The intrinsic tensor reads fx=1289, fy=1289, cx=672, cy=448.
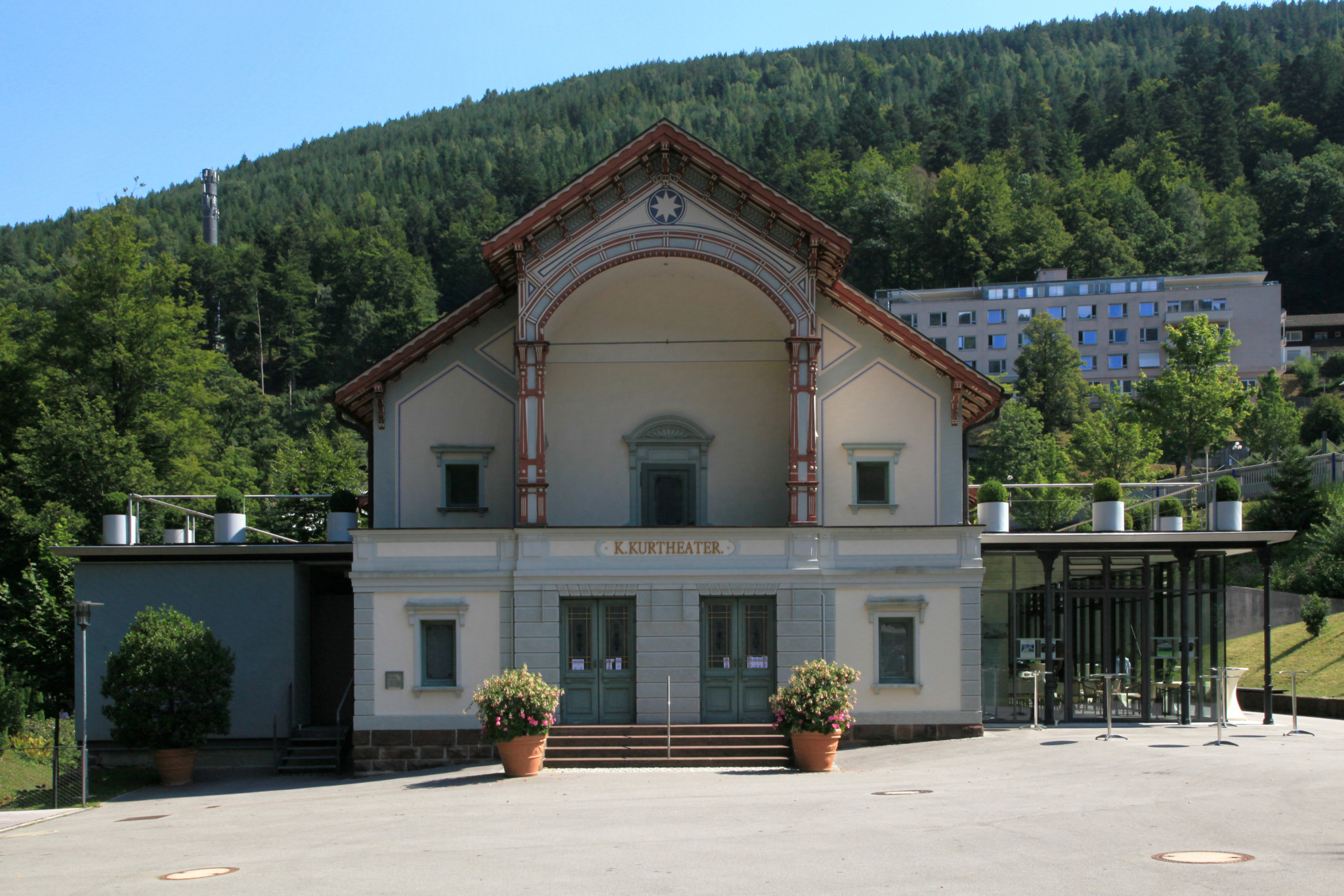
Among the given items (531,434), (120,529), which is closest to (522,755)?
(531,434)

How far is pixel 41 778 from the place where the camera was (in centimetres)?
2542

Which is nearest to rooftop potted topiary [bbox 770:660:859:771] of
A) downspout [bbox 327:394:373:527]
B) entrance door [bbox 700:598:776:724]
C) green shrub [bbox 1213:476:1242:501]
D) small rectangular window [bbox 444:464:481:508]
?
entrance door [bbox 700:598:776:724]

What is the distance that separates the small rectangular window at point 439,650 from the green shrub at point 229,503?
579cm

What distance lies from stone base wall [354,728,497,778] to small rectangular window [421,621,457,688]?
3.45 feet

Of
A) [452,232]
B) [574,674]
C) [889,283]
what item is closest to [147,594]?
[574,674]

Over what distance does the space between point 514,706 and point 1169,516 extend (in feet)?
46.5

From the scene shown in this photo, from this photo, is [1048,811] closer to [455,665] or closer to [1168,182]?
[455,665]

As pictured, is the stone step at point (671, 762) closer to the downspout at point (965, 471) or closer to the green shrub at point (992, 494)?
the downspout at point (965, 471)

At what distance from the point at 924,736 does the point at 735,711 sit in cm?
358

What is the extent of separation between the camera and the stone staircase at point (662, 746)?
22.5 m

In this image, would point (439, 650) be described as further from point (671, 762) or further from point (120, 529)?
point (120, 529)

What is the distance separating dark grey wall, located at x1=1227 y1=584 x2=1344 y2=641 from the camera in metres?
42.1

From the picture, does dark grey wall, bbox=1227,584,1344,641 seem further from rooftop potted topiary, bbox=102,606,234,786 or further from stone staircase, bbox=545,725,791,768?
rooftop potted topiary, bbox=102,606,234,786

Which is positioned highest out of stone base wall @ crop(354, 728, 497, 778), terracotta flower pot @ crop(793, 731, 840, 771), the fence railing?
terracotta flower pot @ crop(793, 731, 840, 771)
